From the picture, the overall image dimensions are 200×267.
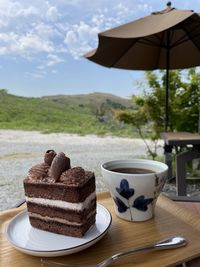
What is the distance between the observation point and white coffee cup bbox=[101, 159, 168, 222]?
608 mm

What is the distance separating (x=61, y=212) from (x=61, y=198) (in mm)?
32

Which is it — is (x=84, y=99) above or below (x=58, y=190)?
above

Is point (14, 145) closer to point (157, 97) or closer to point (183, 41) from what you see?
point (157, 97)

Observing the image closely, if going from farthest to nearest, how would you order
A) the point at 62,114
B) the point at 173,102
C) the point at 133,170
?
the point at 62,114 → the point at 173,102 → the point at 133,170

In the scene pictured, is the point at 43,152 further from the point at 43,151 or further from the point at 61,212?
the point at 61,212

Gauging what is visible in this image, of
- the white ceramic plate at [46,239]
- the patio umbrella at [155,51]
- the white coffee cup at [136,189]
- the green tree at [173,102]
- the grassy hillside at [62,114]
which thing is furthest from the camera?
the grassy hillside at [62,114]

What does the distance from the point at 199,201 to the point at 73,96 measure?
12177mm

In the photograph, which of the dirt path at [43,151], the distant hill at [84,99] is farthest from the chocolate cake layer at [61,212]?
the distant hill at [84,99]

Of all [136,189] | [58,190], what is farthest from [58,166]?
[136,189]

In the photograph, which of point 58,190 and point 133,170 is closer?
point 58,190

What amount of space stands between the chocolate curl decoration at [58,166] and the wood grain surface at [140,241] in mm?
157

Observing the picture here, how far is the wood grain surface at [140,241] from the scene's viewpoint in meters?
0.50

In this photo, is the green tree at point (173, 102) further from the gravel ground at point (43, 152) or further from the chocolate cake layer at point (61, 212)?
the chocolate cake layer at point (61, 212)

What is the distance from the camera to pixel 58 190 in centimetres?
55
